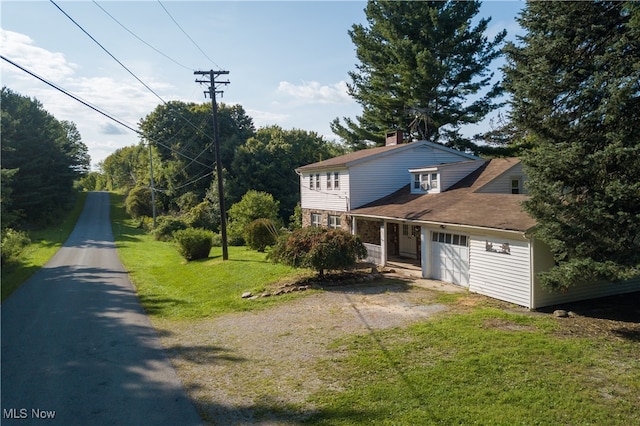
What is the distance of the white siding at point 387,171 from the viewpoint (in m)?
24.5

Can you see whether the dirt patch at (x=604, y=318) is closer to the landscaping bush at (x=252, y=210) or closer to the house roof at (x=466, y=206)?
the house roof at (x=466, y=206)

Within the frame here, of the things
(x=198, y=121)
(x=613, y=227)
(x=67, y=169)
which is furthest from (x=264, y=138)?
(x=613, y=227)

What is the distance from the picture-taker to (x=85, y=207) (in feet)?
212

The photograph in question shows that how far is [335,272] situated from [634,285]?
450 inches

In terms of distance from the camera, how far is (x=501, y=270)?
14422 mm

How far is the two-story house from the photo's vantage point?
13.9m

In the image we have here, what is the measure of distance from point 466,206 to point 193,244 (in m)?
16.2

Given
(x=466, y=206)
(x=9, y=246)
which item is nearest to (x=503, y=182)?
(x=466, y=206)

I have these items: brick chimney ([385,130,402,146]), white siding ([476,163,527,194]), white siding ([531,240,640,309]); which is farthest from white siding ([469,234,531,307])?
brick chimney ([385,130,402,146])

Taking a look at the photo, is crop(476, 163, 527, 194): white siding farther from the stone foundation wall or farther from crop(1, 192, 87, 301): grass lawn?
crop(1, 192, 87, 301): grass lawn

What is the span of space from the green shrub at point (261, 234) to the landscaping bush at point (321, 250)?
32.1ft

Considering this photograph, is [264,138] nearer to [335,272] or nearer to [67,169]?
[67,169]

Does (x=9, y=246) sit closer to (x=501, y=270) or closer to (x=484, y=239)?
(x=484, y=239)

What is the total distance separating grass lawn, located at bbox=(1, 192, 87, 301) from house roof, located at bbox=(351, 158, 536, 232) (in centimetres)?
1702
